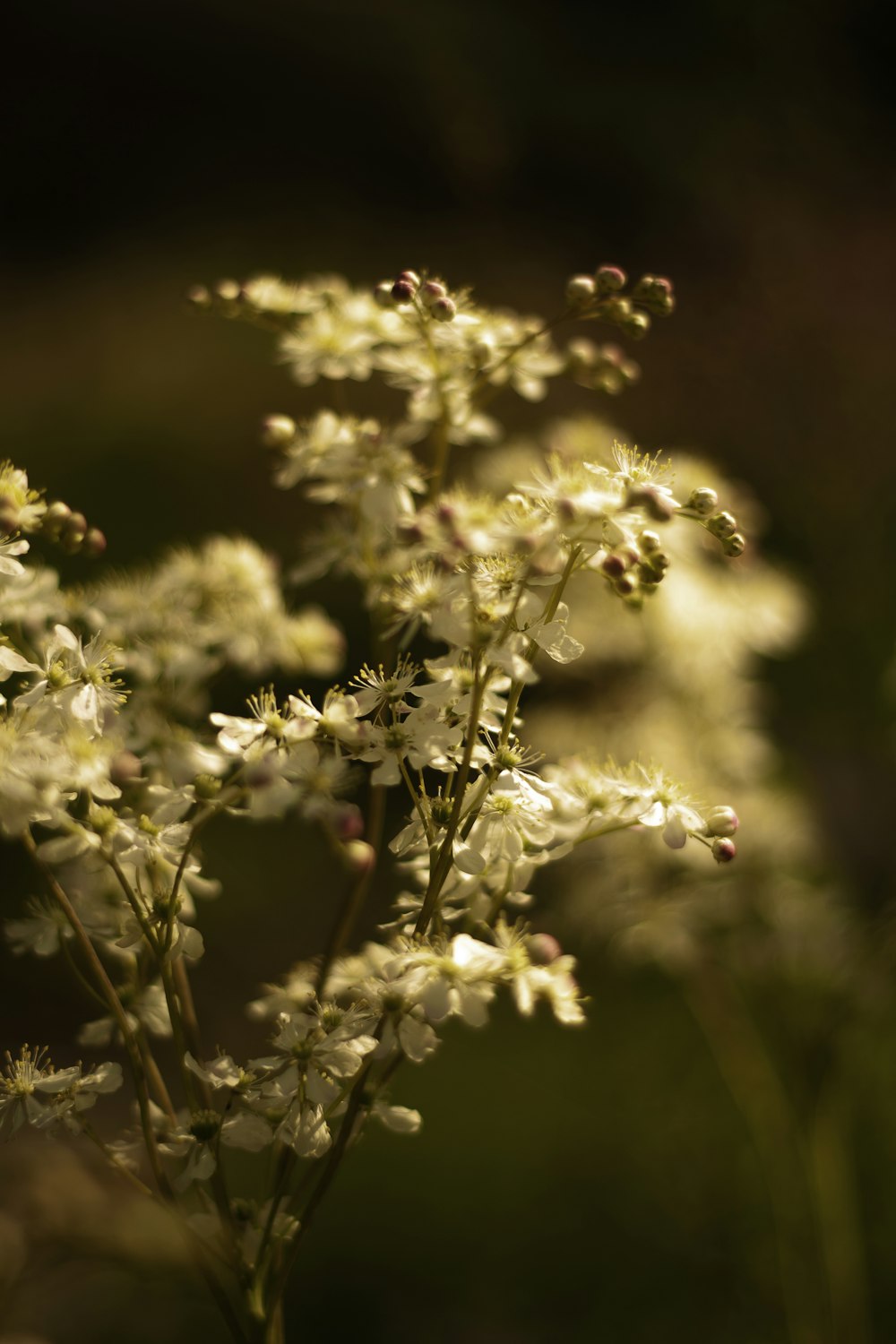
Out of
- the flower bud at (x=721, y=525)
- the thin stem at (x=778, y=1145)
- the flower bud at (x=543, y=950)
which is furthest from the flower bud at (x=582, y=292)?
the thin stem at (x=778, y=1145)

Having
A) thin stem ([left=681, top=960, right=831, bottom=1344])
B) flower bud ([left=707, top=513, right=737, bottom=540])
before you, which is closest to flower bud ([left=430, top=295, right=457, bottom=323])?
flower bud ([left=707, top=513, right=737, bottom=540])

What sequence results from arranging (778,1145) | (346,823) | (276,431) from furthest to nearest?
(778,1145)
(276,431)
(346,823)

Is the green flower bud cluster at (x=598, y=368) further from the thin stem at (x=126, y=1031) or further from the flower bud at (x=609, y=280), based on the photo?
the thin stem at (x=126, y=1031)

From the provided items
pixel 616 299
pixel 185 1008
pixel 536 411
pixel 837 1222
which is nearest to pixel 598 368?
pixel 616 299

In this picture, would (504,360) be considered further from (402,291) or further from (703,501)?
(703,501)

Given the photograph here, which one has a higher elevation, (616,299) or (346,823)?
(616,299)

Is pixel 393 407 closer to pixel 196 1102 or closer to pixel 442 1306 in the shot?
pixel 442 1306

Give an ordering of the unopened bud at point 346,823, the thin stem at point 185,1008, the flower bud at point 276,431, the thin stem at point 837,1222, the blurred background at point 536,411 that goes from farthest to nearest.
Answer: the blurred background at point 536,411
the thin stem at point 837,1222
the flower bud at point 276,431
the thin stem at point 185,1008
the unopened bud at point 346,823
